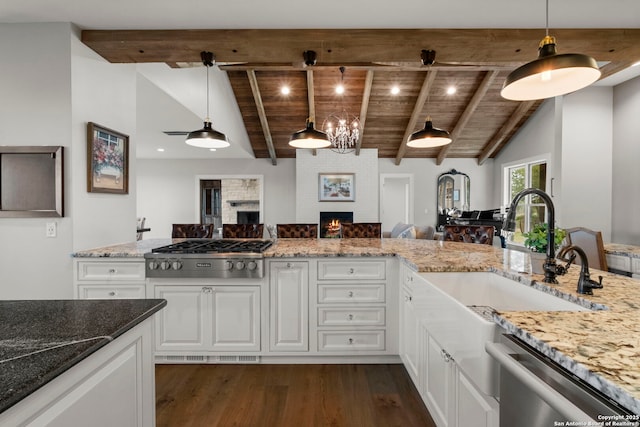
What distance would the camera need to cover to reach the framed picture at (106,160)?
246cm

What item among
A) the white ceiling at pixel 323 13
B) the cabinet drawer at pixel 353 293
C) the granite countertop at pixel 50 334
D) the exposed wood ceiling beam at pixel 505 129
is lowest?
the cabinet drawer at pixel 353 293

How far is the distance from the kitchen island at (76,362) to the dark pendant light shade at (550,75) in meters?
1.88

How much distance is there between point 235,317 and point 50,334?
1.57 meters

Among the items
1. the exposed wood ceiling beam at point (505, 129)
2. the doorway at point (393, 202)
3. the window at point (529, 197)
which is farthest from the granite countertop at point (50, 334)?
the doorway at point (393, 202)

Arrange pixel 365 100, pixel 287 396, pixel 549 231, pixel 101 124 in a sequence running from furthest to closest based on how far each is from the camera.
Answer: pixel 365 100 → pixel 101 124 → pixel 287 396 → pixel 549 231

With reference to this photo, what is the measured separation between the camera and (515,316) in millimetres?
976

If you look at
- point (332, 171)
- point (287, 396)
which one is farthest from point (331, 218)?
point (287, 396)

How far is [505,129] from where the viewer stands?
7.16 metres

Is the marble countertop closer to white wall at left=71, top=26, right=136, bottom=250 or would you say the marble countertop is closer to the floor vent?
the floor vent

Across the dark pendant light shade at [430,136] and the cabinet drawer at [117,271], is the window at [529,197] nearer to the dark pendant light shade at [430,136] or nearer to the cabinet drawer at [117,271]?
the dark pendant light shade at [430,136]

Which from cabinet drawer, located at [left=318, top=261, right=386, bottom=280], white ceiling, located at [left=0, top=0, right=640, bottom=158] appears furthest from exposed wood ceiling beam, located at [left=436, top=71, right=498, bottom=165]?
cabinet drawer, located at [left=318, top=261, right=386, bottom=280]

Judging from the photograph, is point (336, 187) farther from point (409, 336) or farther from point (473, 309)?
point (473, 309)

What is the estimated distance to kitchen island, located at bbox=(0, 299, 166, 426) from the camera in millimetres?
687

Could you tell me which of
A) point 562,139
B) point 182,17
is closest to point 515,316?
point 182,17
